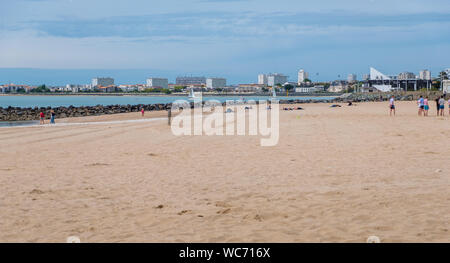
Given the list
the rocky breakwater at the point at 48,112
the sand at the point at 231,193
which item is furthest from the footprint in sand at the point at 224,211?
the rocky breakwater at the point at 48,112

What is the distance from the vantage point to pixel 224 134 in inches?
671

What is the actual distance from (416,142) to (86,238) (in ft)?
34.2

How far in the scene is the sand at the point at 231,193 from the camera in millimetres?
5352

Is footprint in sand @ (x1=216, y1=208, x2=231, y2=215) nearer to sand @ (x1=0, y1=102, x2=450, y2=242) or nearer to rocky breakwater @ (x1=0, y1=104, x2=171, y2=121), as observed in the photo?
sand @ (x1=0, y1=102, x2=450, y2=242)

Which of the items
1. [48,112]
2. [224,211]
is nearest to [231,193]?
[224,211]

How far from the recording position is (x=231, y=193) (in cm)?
741

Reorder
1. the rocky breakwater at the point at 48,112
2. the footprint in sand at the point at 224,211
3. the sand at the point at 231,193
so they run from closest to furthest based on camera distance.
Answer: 1. the sand at the point at 231,193
2. the footprint in sand at the point at 224,211
3. the rocky breakwater at the point at 48,112

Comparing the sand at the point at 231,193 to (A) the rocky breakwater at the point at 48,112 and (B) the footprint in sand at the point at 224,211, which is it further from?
(A) the rocky breakwater at the point at 48,112

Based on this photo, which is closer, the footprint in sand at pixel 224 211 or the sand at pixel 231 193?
the sand at pixel 231 193

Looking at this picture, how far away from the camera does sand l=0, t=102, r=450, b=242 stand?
5352 mm
